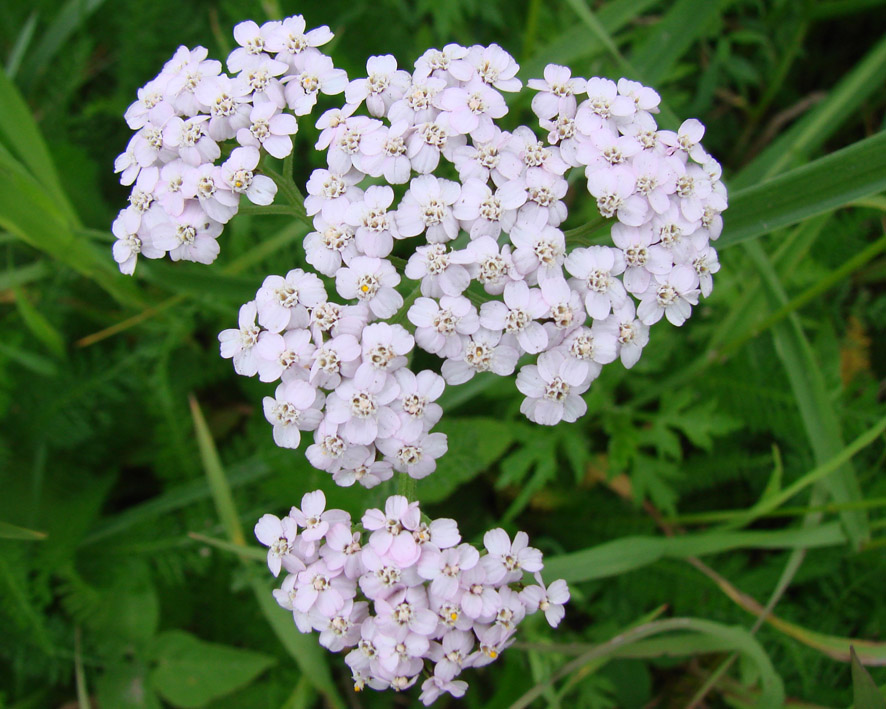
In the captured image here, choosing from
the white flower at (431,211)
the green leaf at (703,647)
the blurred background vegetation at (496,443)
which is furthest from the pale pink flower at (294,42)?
the green leaf at (703,647)

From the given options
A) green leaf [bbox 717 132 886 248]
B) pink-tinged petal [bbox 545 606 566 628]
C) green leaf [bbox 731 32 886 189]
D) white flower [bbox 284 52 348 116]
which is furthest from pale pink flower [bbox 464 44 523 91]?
pink-tinged petal [bbox 545 606 566 628]

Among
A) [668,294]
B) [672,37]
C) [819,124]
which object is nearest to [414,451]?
[668,294]

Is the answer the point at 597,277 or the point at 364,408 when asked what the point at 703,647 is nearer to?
the point at 597,277

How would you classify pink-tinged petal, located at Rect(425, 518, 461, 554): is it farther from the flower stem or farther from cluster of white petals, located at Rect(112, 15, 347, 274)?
cluster of white petals, located at Rect(112, 15, 347, 274)

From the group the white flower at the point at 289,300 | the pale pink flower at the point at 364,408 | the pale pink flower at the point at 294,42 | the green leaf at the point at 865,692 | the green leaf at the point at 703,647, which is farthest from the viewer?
the green leaf at the point at 703,647

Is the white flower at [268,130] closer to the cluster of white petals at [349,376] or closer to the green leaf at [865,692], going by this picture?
the cluster of white petals at [349,376]

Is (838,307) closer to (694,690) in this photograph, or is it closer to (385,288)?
(694,690)
